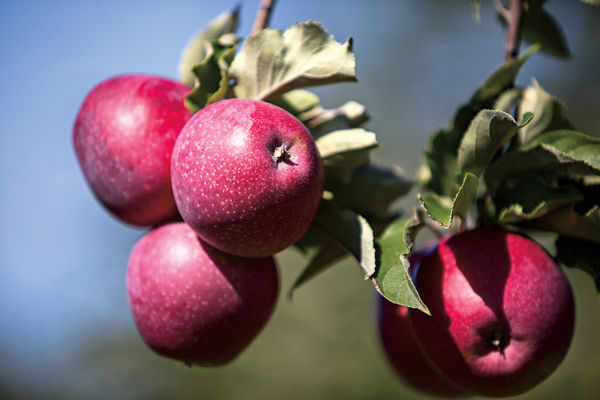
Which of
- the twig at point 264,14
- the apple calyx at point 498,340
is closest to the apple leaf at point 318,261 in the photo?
the apple calyx at point 498,340

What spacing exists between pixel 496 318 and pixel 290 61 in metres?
0.51

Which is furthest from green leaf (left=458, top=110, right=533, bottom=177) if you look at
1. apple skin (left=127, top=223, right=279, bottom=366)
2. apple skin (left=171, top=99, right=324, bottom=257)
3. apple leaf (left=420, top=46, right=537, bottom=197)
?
apple skin (left=127, top=223, right=279, bottom=366)

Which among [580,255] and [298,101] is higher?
[298,101]

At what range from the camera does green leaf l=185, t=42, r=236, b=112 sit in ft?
2.86

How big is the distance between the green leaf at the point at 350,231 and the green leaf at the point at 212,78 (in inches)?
10.3

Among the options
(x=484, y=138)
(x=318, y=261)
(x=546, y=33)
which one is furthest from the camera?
(x=546, y=33)

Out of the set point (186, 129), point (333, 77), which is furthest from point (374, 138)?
point (186, 129)

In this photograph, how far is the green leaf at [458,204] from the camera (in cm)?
74

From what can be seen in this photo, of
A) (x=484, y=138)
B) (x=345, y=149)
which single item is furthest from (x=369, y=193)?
(x=484, y=138)

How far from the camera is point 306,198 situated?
76 cm

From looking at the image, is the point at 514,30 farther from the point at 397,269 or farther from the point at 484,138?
the point at 397,269

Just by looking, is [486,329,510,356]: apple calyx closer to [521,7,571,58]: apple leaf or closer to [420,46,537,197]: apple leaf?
[420,46,537,197]: apple leaf

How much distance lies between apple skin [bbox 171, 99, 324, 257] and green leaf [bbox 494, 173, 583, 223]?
0.35 m

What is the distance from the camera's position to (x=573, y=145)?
86cm
